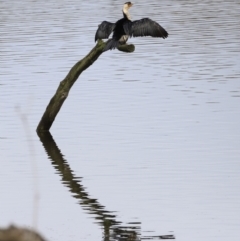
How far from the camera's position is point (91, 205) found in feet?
34.3

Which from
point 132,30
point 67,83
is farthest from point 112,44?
point 67,83

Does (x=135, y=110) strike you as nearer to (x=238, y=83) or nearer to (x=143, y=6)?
(x=238, y=83)

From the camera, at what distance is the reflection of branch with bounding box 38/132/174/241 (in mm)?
9164

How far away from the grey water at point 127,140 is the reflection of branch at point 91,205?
13 millimetres

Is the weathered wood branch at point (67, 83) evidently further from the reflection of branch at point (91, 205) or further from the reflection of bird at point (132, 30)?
the reflection of branch at point (91, 205)

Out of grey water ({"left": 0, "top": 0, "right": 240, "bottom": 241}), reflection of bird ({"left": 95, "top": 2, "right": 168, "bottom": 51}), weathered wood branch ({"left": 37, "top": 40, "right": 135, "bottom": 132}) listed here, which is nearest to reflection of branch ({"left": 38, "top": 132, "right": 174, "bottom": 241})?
grey water ({"left": 0, "top": 0, "right": 240, "bottom": 241})

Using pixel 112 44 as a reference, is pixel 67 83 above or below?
below

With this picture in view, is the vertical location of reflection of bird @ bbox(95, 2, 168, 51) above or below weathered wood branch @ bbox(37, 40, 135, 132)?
above

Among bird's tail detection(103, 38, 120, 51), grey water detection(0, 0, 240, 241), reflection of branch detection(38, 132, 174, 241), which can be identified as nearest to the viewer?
reflection of branch detection(38, 132, 174, 241)

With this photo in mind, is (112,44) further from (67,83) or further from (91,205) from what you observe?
(91,205)

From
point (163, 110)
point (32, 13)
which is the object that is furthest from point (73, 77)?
point (32, 13)

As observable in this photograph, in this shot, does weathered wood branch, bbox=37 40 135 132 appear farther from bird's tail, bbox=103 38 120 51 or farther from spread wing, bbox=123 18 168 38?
spread wing, bbox=123 18 168 38

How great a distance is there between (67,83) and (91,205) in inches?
166

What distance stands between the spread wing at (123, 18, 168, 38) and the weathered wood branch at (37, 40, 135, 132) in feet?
1.47
